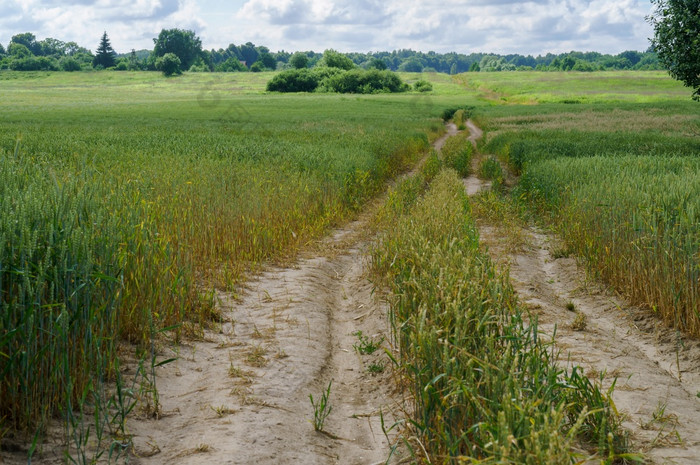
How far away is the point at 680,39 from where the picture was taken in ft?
56.0

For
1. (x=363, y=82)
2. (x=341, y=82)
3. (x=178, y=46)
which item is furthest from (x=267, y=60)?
(x=341, y=82)

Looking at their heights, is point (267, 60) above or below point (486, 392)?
above

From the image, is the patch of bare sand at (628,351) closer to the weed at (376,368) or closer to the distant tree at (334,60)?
the weed at (376,368)

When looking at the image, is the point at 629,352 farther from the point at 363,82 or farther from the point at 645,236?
the point at 363,82

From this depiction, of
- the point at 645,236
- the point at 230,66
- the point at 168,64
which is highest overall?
the point at 230,66

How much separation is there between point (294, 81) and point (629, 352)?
299 ft

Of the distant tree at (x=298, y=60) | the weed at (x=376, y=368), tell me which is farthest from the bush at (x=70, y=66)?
the weed at (x=376, y=368)

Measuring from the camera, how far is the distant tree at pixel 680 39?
1655cm

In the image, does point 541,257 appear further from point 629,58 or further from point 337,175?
point 629,58

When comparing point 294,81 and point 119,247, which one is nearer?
point 119,247

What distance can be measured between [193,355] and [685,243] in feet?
15.3

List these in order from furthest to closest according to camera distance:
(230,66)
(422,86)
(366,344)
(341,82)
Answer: (230,66) → (422,86) → (341,82) → (366,344)

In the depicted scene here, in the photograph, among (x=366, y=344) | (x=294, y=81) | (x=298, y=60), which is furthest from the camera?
(x=298, y=60)

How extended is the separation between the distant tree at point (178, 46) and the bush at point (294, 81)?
35.7 metres
